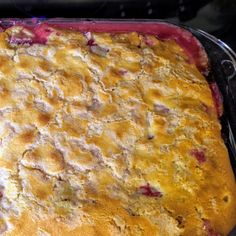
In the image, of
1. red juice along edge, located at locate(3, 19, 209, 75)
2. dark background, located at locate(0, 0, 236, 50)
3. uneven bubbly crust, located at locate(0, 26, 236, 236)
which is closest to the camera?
uneven bubbly crust, located at locate(0, 26, 236, 236)

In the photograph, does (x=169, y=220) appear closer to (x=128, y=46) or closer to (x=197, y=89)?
(x=197, y=89)

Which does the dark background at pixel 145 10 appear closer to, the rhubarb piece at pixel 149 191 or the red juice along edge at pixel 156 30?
the red juice along edge at pixel 156 30

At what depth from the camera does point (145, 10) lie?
2.30 metres

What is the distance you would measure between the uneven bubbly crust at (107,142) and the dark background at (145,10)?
1.38 ft

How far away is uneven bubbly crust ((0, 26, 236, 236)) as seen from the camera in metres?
1.42

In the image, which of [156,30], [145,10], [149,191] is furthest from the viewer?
[145,10]

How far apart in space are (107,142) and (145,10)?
96 centimetres

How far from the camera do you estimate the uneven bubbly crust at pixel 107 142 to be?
4.66ft

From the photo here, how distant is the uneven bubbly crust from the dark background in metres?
0.42

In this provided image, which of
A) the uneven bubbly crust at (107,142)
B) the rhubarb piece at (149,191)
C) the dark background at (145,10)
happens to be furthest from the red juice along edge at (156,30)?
the rhubarb piece at (149,191)

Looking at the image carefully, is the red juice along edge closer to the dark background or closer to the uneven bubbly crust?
the uneven bubbly crust

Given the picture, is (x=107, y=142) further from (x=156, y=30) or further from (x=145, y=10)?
(x=145, y=10)

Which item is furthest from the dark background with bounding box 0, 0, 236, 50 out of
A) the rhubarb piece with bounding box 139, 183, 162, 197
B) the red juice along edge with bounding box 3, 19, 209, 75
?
the rhubarb piece with bounding box 139, 183, 162, 197

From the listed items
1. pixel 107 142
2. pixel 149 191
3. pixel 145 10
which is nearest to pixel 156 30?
pixel 145 10
